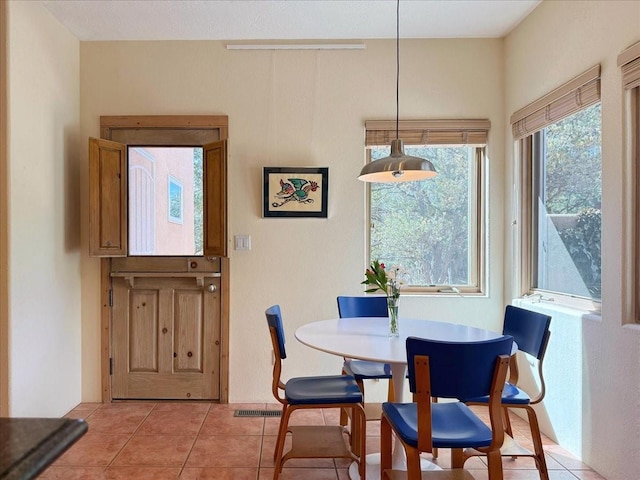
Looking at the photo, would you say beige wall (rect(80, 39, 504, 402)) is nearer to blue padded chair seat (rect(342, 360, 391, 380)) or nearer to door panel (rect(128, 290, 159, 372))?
door panel (rect(128, 290, 159, 372))

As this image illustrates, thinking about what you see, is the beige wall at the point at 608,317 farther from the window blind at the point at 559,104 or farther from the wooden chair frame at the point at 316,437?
the wooden chair frame at the point at 316,437

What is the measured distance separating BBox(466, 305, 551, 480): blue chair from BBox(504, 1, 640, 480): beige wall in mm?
312

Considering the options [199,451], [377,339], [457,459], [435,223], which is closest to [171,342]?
[199,451]

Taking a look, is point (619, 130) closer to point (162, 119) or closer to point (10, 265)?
point (162, 119)

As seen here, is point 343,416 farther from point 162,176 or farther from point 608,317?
point 162,176

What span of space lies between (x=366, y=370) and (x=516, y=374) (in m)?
0.84

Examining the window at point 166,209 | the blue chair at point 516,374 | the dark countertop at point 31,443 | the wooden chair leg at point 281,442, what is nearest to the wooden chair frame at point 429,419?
the blue chair at point 516,374

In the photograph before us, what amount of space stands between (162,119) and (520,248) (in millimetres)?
2866

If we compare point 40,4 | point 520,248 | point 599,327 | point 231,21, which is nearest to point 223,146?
point 231,21

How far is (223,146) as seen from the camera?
2947mm

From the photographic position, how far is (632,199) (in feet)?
6.51

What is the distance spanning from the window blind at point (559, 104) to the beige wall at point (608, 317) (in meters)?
0.06

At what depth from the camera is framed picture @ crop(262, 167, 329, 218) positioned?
3.11 meters

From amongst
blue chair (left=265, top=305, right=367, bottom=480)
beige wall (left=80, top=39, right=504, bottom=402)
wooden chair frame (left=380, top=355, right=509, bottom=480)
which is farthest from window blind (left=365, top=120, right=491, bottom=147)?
wooden chair frame (left=380, top=355, right=509, bottom=480)
